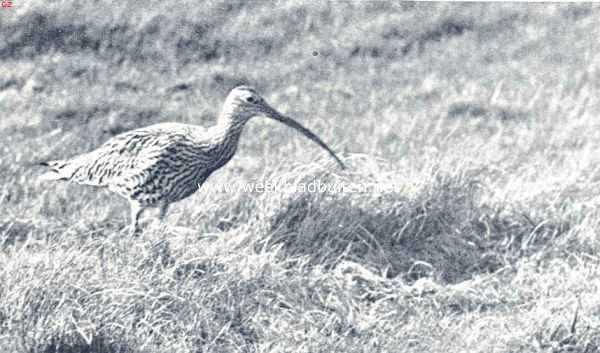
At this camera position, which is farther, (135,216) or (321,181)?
(321,181)

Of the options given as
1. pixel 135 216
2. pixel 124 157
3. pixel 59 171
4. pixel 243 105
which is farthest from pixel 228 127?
pixel 59 171

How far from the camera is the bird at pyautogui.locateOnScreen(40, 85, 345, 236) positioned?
25.8 ft

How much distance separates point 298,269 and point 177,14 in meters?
5.07

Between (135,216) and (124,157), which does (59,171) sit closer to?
(124,157)

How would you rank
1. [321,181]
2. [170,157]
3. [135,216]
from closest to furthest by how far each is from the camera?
1. [170,157]
2. [135,216]
3. [321,181]

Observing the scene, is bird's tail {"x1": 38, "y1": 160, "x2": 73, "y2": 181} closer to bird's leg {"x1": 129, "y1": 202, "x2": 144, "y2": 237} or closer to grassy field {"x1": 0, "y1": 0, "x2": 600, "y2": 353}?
grassy field {"x1": 0, "y1": 0, "x2": 600, "y2": 353}

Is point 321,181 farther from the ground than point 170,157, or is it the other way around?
point 170,157

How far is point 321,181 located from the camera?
28.0 ft

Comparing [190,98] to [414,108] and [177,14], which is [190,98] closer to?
[177,14]

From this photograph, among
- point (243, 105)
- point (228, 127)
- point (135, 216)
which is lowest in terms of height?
point (135, 216)

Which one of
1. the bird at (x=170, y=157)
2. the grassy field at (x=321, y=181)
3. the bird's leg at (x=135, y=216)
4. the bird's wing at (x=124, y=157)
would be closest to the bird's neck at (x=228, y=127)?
the bird at (x=170, y=157)

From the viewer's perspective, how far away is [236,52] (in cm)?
1222

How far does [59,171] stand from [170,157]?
45.2 inches

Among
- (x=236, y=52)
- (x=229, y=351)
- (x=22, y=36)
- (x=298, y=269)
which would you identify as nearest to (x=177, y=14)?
(x=236, y=52)
